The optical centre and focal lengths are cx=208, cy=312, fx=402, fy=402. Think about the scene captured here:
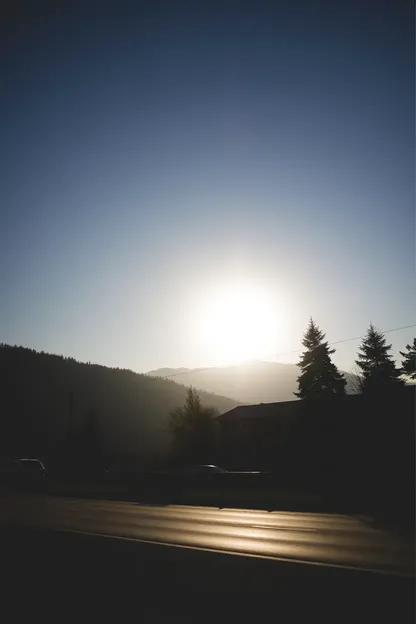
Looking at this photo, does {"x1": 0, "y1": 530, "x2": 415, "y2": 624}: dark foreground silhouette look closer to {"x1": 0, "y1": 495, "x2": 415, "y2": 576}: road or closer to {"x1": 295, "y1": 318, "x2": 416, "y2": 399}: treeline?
{"x1": 0, "y1": 495, "x2": 415, "y2": 576}: road

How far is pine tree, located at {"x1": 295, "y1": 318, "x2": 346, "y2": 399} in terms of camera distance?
149 feet

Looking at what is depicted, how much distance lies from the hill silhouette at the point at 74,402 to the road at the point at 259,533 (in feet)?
242

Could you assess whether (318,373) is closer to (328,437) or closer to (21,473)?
(328,437)

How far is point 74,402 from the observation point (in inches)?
4665

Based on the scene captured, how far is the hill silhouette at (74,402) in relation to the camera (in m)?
93.4

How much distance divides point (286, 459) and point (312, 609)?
3438cm

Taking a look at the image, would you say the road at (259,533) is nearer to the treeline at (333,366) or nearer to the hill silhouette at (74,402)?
the treeline at (333,366)

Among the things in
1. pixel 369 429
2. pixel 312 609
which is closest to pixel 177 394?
pixel 369 429

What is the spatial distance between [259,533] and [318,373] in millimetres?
36218

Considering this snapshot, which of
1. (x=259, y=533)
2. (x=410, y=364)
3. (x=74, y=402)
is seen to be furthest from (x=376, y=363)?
(x=74, y=402)

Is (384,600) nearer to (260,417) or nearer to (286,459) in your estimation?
(286,459)

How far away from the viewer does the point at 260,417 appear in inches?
1647

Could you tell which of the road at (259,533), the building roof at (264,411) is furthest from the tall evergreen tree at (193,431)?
the road at (259,533)

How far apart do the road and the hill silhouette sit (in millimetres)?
73691
